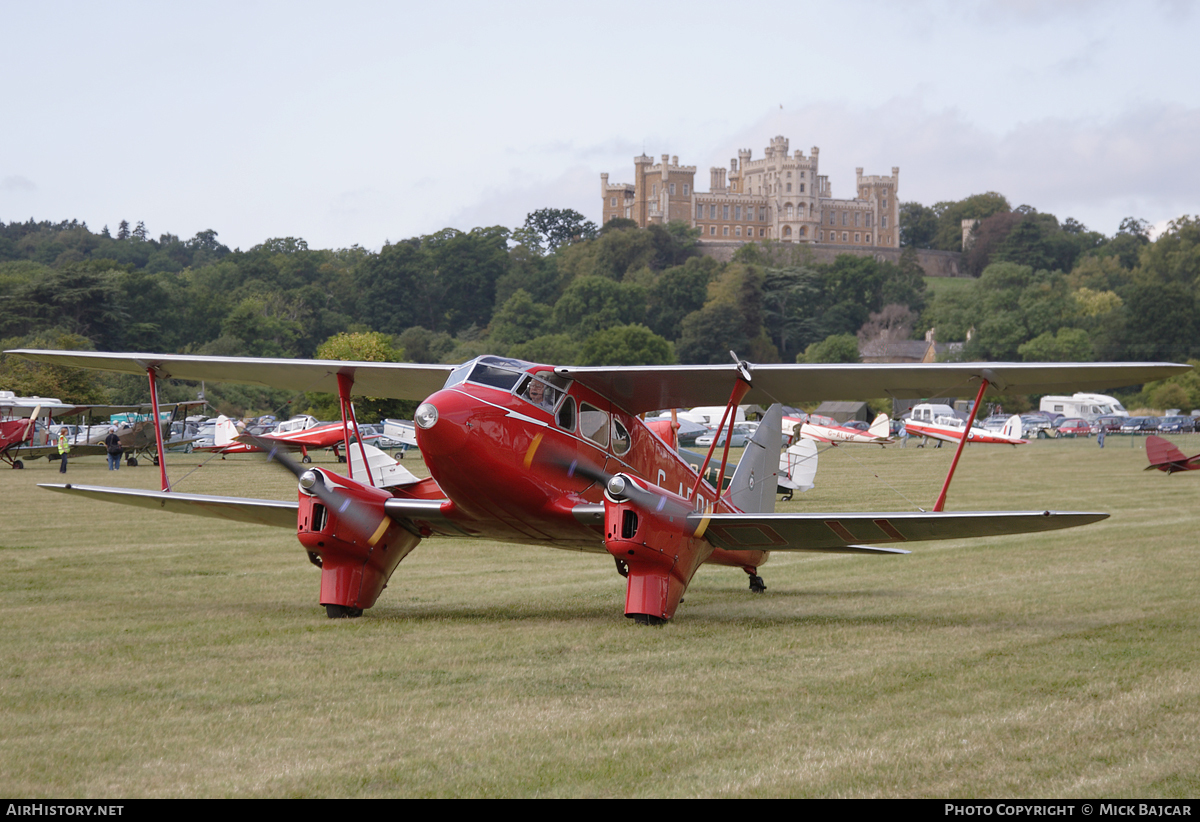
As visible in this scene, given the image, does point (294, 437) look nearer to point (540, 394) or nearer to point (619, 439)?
point (619, 439)

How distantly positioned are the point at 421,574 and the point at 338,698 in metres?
7.68

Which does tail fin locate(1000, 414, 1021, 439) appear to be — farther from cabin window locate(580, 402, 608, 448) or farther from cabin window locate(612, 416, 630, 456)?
cabin window locate(580, 402, 608, 448)

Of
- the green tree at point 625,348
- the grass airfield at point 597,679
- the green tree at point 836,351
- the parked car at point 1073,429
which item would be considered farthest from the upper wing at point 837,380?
the green tree at point 836,351

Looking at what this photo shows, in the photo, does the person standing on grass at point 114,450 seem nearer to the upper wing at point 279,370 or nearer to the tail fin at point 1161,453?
the upper wing at point 279,370

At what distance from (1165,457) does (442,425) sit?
95.1 ft

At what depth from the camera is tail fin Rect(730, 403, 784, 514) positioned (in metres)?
14.0

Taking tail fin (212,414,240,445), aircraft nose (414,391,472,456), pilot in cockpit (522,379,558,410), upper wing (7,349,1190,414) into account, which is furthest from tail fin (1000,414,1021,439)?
aircraft nose (414,391,472,456)

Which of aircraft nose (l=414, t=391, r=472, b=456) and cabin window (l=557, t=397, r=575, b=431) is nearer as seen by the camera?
aircraft nose (l=414, t=391, r=472, b=456)

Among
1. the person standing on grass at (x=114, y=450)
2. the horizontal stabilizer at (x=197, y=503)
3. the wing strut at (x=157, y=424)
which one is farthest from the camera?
the person standing on grass at (x=114, y=450)

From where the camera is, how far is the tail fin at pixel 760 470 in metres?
14.0

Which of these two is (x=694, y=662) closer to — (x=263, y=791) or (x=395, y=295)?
(x=263, y=791)

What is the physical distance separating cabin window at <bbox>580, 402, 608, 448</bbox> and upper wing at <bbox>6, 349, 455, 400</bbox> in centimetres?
184

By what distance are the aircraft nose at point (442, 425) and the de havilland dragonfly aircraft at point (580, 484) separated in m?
0.01

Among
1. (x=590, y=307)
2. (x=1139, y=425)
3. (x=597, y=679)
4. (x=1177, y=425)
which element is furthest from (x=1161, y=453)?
(x=590, y=307)
